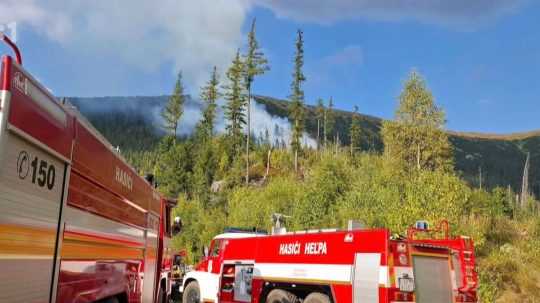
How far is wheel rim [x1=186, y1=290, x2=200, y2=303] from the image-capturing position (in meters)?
15.8

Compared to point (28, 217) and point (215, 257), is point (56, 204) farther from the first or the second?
point (215, 257)

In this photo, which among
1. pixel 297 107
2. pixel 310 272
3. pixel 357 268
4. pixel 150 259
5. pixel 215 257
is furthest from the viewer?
pixel 297 107

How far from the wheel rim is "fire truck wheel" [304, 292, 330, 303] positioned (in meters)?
5.79

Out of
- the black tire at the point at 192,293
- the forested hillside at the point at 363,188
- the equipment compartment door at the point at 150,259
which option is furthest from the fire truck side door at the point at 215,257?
the forested hillside at the point at 363,188

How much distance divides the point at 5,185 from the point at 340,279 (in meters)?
7.78

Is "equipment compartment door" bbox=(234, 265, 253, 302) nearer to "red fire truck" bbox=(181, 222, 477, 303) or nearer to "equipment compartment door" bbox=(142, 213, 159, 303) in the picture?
"red fire truck" bbox=(181, 222, 477, 303)

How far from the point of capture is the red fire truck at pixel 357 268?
9359 millimetres

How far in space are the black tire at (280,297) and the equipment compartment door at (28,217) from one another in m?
7.76

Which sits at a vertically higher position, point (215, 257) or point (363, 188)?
point (363, 188)

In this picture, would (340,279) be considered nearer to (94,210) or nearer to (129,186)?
(129,186)

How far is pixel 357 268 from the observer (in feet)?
32.2

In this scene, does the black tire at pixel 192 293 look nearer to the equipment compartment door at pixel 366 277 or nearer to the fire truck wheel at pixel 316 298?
the fire truck wheel at pixel 316 298

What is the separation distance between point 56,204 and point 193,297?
12294 millimetres

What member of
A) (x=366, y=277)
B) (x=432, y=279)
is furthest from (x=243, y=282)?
(x=432, y=279)
